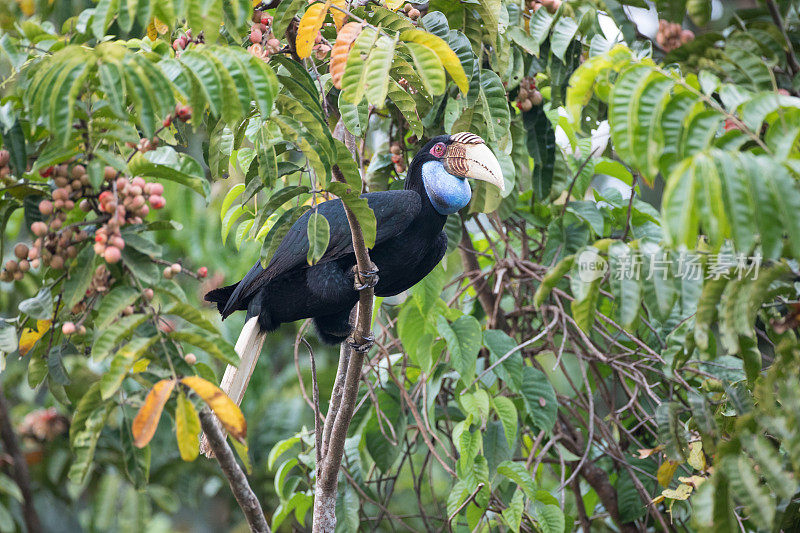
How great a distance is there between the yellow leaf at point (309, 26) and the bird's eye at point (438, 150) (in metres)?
0.75

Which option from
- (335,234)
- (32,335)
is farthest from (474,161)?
(32,335)

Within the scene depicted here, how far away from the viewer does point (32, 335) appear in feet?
6.27

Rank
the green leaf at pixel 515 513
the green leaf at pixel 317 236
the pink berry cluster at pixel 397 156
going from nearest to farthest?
the green leaf at pixel 317 236
the green leaf at pixel 515 513
the pink berry cluster at pixel 397 156

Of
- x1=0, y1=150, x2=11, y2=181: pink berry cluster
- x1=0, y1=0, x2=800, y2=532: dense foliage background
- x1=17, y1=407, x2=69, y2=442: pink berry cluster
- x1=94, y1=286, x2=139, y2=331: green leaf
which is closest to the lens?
x1=0, y1=0, x2=800, y2=532: dense foliage background

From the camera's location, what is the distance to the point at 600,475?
109 inches

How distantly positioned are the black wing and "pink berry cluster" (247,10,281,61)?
0.61 meters

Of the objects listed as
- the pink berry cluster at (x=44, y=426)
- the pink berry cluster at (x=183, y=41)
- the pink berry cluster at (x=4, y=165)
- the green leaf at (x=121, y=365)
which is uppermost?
the pink berry cluster at (x=183, y=41)

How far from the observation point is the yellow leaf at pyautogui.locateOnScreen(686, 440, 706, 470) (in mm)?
2008

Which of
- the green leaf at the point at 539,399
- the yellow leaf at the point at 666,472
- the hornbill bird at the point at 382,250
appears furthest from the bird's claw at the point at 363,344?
the yellow leaf at the point at 666,472

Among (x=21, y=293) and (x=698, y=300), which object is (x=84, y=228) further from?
(x=21, y=293)

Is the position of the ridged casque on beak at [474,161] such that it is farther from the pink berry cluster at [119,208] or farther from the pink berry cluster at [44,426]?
the pink berry cluster at [44,426]

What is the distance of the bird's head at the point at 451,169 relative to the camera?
2.25 meters

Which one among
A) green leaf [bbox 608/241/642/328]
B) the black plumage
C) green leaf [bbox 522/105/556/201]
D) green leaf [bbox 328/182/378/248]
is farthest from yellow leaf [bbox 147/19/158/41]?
green leaf [bbox 608/241/642/328]

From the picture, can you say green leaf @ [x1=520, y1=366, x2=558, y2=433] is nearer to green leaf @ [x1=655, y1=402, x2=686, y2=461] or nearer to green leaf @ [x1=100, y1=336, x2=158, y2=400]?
green leaf @ [x1=655, y1=402, x2=686, y2=461]
